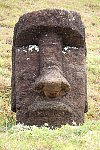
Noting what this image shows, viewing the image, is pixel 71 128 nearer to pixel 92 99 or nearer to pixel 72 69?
pixel 72 69

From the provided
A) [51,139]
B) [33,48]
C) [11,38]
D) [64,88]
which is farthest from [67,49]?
[11,38]

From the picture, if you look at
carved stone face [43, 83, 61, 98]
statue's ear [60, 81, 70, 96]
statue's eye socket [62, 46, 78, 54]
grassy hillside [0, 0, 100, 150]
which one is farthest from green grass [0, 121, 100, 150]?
statue's eye socket [62, 46, 78, 54]

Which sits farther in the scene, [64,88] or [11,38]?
[11,38]

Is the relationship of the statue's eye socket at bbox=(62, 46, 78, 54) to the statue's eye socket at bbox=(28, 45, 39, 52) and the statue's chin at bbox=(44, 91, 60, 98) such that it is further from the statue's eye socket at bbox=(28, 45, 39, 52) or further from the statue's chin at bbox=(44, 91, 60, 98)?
the statue's chin at bbox=(44, 91, 60, 98)

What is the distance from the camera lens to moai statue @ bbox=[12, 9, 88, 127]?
26.5ft

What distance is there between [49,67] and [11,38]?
38.0ft

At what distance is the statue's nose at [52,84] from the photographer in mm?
7809

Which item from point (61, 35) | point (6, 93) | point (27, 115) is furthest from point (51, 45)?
point (6, 93)

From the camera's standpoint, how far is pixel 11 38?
19625 mm

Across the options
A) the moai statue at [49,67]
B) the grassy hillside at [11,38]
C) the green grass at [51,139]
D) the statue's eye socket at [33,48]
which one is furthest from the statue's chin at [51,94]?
the green grass at [51,139]

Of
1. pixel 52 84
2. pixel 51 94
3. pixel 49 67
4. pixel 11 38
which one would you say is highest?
pixel 49 67

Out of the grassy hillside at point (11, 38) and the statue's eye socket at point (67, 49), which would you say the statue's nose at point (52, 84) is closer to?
the statue's eye socket at point (67, 49)

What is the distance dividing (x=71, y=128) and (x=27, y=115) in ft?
4.93

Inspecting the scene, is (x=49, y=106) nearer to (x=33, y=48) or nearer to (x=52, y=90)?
(x=52, y=90)
